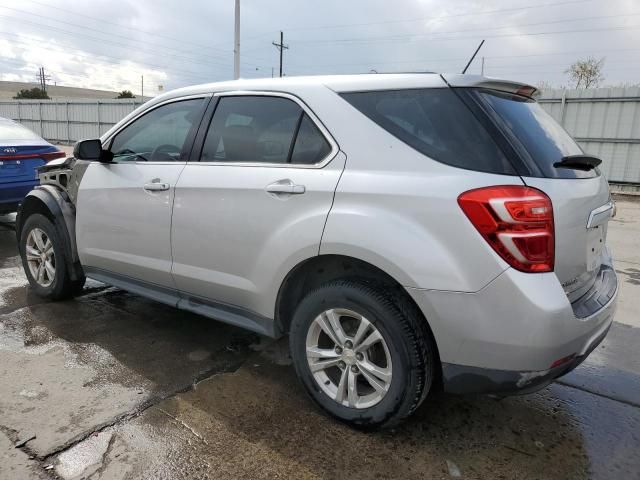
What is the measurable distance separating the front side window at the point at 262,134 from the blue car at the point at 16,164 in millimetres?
4047

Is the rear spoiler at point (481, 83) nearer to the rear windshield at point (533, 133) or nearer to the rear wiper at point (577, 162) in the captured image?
the rear windshield at point (533, 133)

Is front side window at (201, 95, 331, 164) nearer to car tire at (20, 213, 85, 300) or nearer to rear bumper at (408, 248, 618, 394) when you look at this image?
rear bumper at (408, 248, 618, 394)

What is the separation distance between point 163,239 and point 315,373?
4.45 feet

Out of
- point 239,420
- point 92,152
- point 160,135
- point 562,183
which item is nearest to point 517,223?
point 562,183

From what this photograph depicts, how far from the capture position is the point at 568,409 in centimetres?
289

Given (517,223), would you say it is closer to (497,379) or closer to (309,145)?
(497,379)

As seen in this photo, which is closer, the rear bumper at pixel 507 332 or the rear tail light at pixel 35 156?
the rear bumper at pixel 507 332

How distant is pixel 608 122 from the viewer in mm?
12625

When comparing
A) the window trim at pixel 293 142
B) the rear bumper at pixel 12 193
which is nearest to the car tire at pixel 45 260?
the window trim at pixel 293 142

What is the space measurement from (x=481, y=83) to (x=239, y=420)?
6.95 ft

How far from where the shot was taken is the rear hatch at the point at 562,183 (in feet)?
7.01

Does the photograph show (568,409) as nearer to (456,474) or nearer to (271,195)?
(456,474)

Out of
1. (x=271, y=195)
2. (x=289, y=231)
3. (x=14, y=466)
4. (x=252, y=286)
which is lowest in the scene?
(x=14, y=466)

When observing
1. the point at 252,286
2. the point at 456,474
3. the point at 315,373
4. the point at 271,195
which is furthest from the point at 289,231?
the point at 456,474
